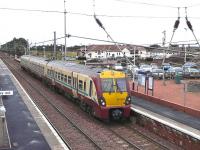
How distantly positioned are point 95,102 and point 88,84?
4.84 feet

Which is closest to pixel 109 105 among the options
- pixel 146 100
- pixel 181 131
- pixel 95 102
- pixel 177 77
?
pixel 95 102

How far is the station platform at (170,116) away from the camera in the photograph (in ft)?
62.4

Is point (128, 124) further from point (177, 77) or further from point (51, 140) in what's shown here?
point (177, 77)

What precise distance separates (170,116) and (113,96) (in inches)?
124

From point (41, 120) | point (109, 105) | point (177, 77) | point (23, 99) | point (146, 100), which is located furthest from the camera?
point (177, 77)

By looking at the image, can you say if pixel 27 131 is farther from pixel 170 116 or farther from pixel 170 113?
pixel 170 113

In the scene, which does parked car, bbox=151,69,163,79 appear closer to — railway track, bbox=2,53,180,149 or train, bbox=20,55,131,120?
railway track, bbox=2,53,180,149

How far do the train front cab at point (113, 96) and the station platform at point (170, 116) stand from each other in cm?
108

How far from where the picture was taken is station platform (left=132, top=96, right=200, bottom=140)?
1903 cm

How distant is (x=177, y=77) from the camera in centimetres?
4116

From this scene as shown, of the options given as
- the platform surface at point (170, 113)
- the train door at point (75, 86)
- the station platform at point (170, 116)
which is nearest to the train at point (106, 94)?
the station platform at point (170, 116)

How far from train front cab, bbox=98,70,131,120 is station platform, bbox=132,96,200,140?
1.08m

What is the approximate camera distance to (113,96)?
22.0 meters

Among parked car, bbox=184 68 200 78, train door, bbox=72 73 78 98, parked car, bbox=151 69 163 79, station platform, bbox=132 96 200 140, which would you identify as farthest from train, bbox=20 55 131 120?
parked car, bbox=184 68 200 78
